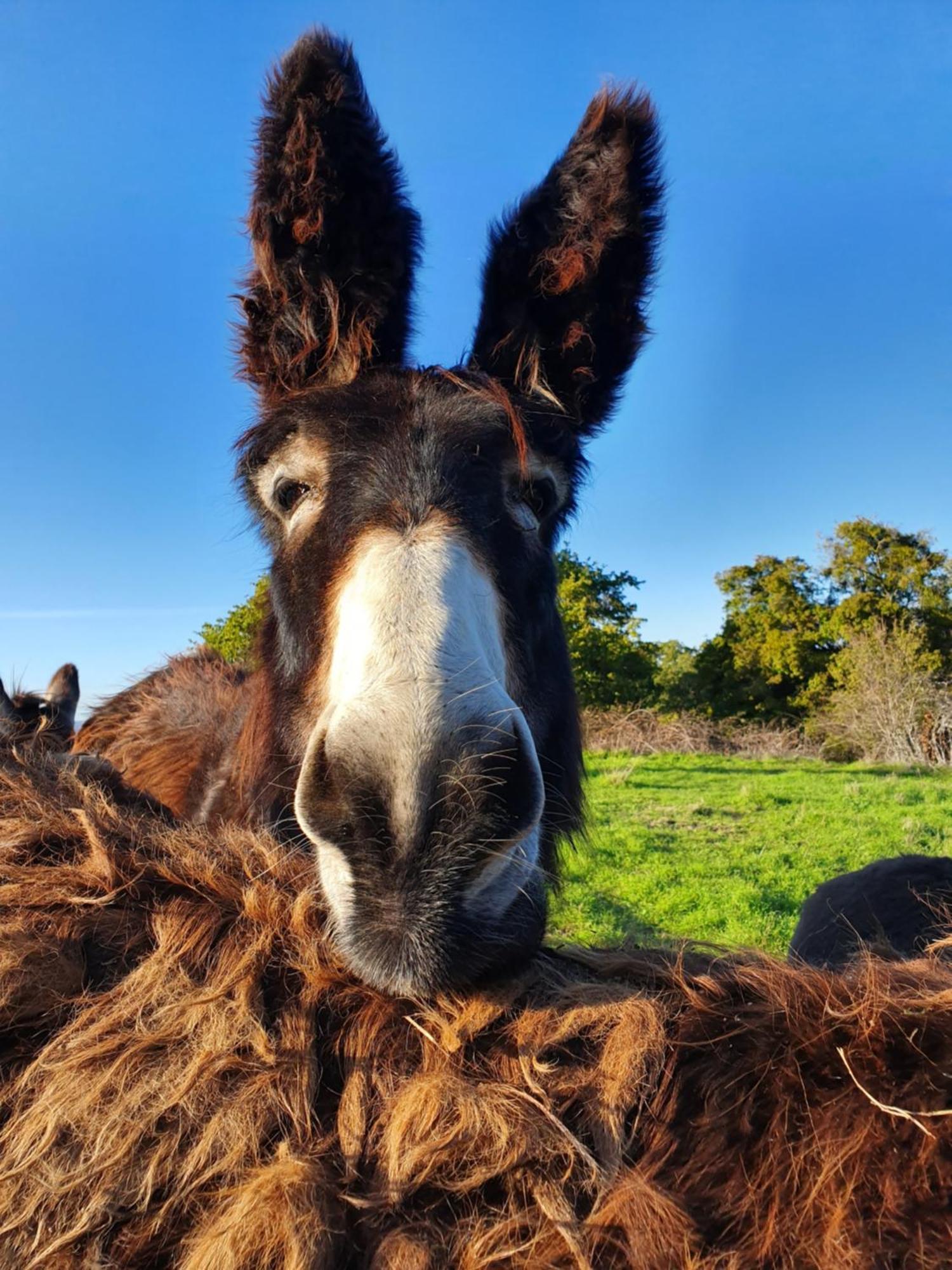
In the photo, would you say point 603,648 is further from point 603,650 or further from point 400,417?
point 400,417

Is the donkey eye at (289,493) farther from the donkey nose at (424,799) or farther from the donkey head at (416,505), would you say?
the donkey nose at (424,799)

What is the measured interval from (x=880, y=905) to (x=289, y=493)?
137 inches

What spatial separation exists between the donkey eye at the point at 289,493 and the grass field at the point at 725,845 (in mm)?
2061

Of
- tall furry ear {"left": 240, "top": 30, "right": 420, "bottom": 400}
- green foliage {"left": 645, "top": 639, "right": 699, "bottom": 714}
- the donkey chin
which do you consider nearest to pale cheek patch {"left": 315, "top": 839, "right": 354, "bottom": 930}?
the donkey chin

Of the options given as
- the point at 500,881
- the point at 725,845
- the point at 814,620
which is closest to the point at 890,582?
the point at 814,620

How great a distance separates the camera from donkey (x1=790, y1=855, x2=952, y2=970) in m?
3.50

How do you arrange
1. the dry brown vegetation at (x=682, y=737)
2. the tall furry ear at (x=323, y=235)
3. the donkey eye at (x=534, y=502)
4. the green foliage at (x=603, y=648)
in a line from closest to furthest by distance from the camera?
1. the donkey eye at (x=534, y=502)
2. the tall furry ear at (x=323, y=235)
3. the dry brown vegetation at (x=682, y=737)
4. the green foliage at (x=603, y=648)

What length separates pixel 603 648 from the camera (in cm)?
3222

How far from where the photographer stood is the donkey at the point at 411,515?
4.43 ft

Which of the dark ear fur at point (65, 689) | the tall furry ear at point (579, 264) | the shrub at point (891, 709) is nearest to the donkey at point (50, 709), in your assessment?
the dark ear fur at point (65, 689)

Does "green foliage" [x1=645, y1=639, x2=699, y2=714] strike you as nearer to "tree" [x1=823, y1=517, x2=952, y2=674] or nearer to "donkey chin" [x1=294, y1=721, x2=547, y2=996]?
"tree" [x1=823, y1=517, x2=952, y2=674]

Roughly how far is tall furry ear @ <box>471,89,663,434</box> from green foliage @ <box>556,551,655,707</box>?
1069 inches

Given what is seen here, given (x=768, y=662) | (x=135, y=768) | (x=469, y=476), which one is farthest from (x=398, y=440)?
(x=768, y=662)

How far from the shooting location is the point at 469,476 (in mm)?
2258
